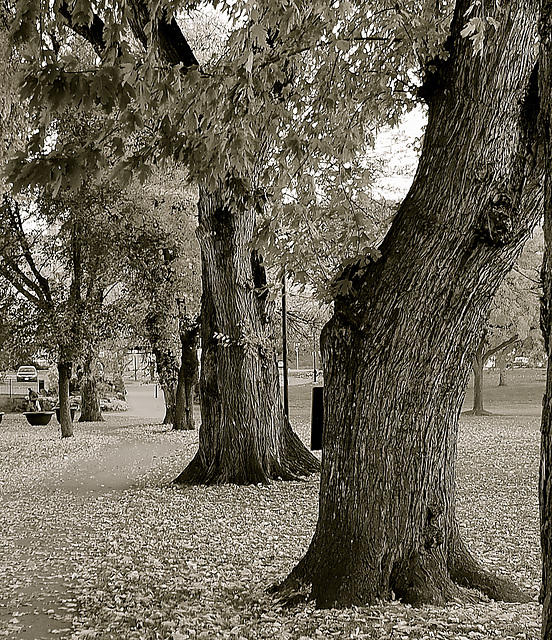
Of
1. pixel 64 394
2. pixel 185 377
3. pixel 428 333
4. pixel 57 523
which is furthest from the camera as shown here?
pixel 185 377

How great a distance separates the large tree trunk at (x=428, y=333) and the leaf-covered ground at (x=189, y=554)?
0.35 meters

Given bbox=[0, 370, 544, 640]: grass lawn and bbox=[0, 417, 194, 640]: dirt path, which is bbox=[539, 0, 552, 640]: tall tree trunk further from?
bbox=[0, 417, 194, 640]: dirt path

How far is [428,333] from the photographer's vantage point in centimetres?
496

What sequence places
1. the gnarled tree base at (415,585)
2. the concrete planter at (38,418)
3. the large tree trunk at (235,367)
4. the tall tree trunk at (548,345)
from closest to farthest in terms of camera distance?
the tall tree trunk at (548,345) → the gnarled tree base at (415,585) → the large tree trunk at (235,367) → the concrete planter at (38,418)

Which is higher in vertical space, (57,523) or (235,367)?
(235,367)

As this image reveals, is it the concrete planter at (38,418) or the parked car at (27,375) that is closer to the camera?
the concrete planter at (38,418)

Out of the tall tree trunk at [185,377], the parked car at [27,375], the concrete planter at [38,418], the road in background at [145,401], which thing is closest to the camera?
the tall tree trunk at [185,377]

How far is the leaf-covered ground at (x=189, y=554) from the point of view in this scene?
482cm

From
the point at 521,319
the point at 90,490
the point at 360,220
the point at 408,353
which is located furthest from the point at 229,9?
the point at 521,319

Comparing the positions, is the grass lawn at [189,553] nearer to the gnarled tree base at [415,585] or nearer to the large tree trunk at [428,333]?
the gnarled tree base at [415,585]

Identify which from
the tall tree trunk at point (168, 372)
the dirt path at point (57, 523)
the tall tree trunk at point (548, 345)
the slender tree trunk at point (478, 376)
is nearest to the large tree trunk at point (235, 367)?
the dirt path at point (57, 523)

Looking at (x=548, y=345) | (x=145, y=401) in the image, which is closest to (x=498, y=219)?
(x=548, y=345)

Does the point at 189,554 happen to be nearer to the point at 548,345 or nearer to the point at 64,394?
the point at 548,345

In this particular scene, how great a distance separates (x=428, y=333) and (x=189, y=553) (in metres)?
3.62
